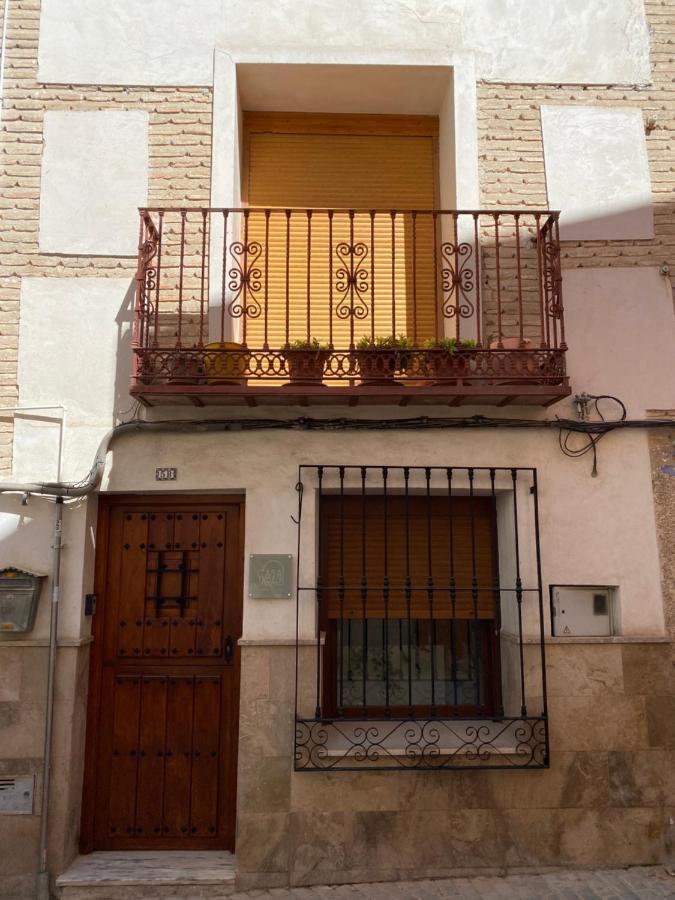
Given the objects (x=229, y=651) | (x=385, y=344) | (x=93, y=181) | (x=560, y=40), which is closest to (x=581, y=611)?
(x=385, y=344)

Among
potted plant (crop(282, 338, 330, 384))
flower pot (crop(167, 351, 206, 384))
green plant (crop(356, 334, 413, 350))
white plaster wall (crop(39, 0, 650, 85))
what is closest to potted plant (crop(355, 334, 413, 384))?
green plant (crop(356, 334, 413, 350))

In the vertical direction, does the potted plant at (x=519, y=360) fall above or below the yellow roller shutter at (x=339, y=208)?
below

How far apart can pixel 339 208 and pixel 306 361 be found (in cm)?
161

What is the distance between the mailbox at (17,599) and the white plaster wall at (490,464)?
0.78 m

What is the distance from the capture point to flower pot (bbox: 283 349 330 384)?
4.54 m

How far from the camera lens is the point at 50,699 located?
439 centimetres

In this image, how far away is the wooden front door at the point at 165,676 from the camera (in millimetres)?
4613

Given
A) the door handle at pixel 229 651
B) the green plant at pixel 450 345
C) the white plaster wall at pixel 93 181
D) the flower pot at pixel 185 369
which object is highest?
the white plaster wall at pixel 93 181

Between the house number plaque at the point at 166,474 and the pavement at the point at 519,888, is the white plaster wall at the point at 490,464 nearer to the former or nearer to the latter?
the house number plaque at the point at 166,474

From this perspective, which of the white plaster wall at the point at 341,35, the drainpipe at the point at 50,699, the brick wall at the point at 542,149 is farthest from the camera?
the white plaster wall at the point at 341,35

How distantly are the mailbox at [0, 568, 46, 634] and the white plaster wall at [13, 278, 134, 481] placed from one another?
2.15 feet

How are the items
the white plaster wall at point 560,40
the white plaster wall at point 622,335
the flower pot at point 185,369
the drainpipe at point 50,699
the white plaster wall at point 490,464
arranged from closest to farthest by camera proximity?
the drainpipe at point 50,699 < the flower pot at point 185,369 < the white plaster wall at point 490,464 < the white plaster wall at point 622,335 < the white plaster wall at point 560,40

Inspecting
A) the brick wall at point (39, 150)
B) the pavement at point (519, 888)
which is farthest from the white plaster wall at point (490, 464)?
the pavement at point (519, 888)

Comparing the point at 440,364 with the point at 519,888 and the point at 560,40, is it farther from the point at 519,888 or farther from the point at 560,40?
the point at 519,888
